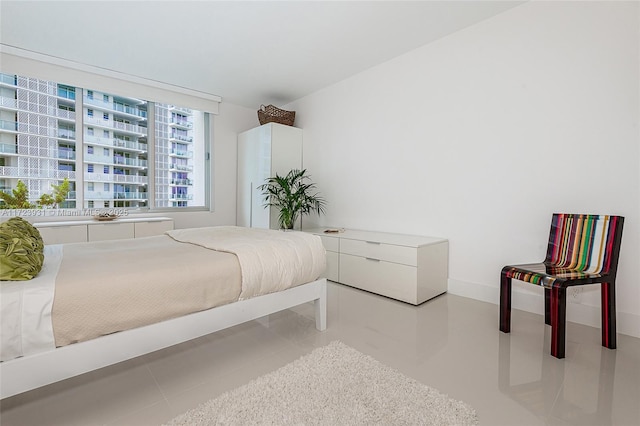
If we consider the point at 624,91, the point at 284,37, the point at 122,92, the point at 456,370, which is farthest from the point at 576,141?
the point at 122,92

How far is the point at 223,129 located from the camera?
4.91 meters

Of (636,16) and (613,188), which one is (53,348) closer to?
(613,188)

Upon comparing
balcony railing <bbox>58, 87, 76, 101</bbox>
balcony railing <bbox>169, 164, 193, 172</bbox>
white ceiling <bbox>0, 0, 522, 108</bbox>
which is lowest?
balcony railing <bbox>169, 164, 193, 172</bbox>

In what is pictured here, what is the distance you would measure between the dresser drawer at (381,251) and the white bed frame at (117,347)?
1.31 metres

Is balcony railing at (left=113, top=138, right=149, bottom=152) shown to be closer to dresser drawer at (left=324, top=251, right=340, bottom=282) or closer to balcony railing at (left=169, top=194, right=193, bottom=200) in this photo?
balcony railing at (left=169, top=194, right=193, bottom=200)

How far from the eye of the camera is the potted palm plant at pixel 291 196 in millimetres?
4141

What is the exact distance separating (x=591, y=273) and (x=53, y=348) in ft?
9.48

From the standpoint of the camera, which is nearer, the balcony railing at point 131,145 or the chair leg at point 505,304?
the chair leg at point 505,304

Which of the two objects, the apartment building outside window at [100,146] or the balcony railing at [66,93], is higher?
the balcony railing at [66,93]

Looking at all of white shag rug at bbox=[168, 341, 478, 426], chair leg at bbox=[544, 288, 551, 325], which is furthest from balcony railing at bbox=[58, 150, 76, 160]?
chair leg at bbox=[544, 288, 551, 325]

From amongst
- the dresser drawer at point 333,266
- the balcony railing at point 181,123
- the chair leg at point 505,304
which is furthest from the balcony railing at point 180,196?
the chair leg at point 505,304

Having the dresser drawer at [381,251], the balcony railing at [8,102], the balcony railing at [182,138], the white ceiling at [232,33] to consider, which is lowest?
the dresser drawer at [381,251]

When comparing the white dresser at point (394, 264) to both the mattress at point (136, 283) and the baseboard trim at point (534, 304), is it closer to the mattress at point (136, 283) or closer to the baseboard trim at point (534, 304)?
the baseboard trim at point (534, 304)

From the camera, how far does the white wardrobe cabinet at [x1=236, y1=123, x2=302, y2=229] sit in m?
4.40
